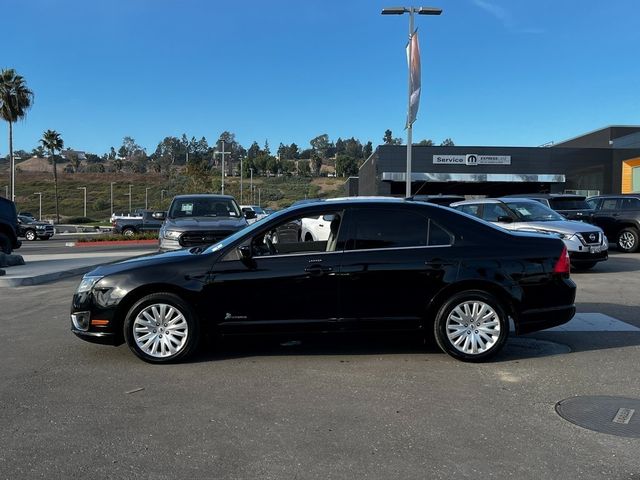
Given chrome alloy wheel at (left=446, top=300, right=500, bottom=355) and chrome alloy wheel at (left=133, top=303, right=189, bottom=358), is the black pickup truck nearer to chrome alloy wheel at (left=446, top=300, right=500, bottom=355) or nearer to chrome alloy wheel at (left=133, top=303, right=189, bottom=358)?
chrome alloy wheel at (left=133, top=303, right=189, bottom=358)

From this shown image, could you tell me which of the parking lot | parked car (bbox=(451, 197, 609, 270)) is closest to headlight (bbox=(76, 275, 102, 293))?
the parking lot

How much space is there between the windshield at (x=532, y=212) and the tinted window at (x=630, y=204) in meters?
4.62

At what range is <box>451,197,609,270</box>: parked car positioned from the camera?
1177 cm

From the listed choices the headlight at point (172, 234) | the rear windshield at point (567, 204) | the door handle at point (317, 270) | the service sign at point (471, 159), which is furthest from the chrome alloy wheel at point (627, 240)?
the service sign at point (471, 159)

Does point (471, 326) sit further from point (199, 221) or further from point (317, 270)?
point (199, 221)

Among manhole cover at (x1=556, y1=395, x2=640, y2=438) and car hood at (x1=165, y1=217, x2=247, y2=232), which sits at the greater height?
car hood at (x1=165, y1=217, x2=247, y2=232)

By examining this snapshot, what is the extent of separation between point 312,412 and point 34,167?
193 m

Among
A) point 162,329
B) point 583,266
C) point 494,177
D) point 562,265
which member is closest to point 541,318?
point 562,265

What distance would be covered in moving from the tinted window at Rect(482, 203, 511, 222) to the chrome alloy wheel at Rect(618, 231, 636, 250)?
18.2 ft

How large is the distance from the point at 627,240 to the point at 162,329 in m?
15.0

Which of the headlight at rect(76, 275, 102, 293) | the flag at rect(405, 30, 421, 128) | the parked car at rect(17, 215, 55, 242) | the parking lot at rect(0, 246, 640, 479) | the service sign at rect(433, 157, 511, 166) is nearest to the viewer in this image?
the parking lot at rect(0, 246, 640, 479)

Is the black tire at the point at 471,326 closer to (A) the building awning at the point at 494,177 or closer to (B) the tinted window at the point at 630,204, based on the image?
(B) the tinted window at the point at 630,204

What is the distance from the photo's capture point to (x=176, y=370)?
5480 mm

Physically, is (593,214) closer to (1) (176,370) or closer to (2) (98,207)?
(1) (176,370)
